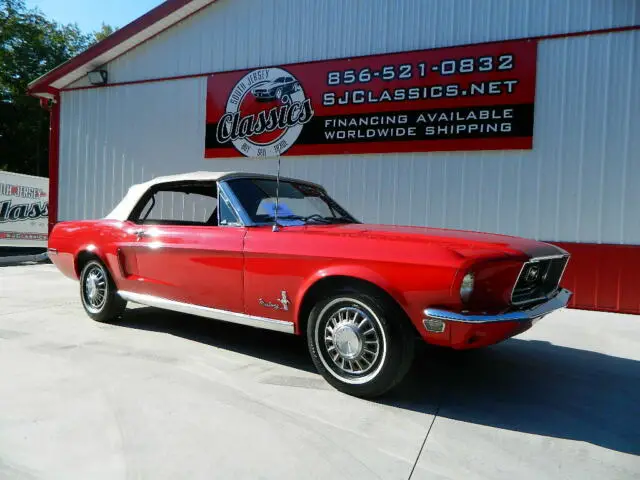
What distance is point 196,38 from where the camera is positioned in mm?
9164

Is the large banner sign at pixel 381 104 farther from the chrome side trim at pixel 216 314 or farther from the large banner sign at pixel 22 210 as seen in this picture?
the large banner sign at pixel 22 210

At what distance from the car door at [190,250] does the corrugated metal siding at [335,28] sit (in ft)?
15.4

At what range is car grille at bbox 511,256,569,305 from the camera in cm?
286

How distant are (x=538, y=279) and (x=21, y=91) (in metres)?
33.2

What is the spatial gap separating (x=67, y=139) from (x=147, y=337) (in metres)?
8.07

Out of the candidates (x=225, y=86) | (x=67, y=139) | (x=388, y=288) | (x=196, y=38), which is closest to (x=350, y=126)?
(x=225, y=86)

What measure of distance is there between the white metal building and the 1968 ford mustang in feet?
10.9

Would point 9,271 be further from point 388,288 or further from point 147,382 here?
point 388,288

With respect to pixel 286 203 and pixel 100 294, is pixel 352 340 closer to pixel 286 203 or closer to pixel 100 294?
pixel 286 203

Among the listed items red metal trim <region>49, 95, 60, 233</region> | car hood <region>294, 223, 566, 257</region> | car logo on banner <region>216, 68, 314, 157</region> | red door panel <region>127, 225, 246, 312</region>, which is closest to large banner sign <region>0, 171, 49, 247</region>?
red metal trim <region>49, 95, 60, 233</region>

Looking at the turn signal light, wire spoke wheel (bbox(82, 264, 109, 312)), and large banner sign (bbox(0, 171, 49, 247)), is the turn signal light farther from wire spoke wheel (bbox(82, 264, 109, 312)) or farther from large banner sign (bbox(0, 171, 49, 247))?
large banner sign (bbox(0, 171, 49, 247))

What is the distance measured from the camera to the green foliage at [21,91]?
27969mm

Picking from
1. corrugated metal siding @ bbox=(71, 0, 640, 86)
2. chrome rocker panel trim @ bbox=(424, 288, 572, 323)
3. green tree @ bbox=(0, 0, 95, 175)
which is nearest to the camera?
chrome rocker panel trim @ bbox=(424, 288, 572, 323)

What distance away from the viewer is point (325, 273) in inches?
119
